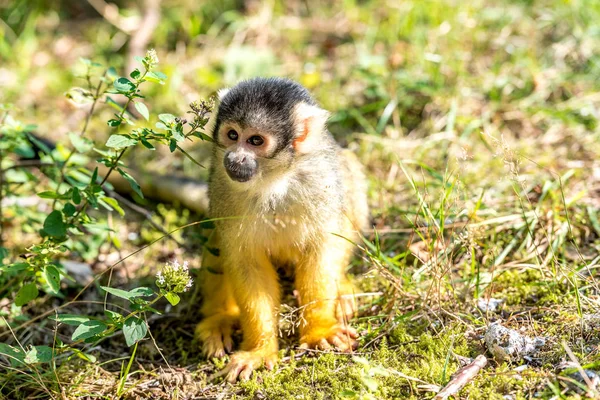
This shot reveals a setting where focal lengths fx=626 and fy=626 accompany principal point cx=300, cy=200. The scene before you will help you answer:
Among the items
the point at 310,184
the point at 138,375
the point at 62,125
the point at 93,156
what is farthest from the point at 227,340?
the point at 62,125

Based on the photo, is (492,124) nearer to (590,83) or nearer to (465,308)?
(590,83)

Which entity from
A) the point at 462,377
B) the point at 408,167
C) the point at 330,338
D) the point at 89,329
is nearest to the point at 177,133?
the point at 89,329

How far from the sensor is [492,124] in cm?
443

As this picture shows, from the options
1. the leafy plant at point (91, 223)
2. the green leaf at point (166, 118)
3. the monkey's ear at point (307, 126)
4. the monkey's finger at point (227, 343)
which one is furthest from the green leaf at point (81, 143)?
the monkey's finger at point (227, 343)

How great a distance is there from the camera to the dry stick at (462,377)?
237 cm

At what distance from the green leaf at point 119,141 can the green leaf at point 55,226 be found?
1.57ft

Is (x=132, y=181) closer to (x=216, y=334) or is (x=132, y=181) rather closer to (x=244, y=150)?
(x=244, y=150)

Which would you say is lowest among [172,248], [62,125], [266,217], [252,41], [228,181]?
[172,248]

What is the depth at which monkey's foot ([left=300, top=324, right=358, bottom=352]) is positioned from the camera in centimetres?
291

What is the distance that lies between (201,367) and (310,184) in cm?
101

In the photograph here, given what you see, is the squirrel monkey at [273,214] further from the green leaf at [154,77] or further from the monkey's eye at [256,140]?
the green leaf at [154,77]

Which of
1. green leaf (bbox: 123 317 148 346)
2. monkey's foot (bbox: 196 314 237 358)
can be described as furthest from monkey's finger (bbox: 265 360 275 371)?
green leaf (bbox: 123 317 148 346)

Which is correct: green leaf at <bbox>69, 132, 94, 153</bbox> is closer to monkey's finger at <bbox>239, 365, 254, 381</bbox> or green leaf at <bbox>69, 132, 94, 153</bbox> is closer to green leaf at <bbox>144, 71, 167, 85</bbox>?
green leaf at <bbox>144, 71, 167, 85</bbox>

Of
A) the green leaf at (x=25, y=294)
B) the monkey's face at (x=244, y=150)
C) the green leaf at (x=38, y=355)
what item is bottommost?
the green leaf at (x=38, y=355)
